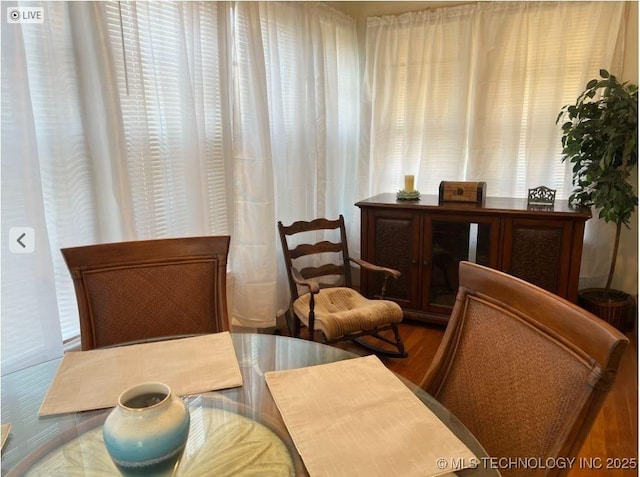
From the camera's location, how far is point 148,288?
5.08ft

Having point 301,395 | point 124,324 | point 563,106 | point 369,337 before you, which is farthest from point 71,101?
point 563,106

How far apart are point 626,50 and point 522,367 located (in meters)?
2.76

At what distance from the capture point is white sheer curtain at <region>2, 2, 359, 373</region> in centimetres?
158

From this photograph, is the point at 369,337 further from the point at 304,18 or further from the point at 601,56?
the point at 601,56

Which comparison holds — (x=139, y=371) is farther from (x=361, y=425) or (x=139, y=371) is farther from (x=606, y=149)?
(x=606, y=149)

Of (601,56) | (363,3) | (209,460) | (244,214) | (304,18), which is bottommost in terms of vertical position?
(209,460)

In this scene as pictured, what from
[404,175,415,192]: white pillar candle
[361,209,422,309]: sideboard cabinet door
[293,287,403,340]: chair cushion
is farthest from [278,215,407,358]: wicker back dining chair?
[404,175,415,192]: white pillar candle

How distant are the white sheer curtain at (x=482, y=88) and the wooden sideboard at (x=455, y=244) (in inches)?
11.9

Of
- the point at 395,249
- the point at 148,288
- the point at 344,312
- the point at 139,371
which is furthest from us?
the point at 395,249

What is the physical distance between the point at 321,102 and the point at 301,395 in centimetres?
244

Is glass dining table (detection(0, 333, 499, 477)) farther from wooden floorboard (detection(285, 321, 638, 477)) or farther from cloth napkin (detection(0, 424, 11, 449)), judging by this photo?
wooden floorboard (detection(285, 321, 638, 477))

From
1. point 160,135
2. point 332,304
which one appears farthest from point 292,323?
point 160,135

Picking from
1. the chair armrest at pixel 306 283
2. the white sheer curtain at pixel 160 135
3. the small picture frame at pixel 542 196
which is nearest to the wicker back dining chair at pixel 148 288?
the white sheer curtain at pixel 160 135

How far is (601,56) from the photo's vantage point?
276 centimetres
